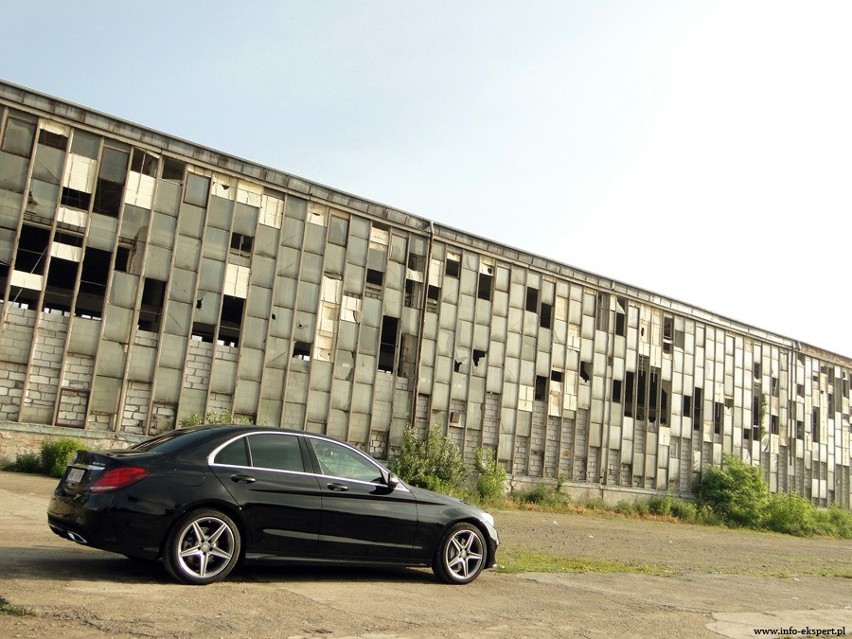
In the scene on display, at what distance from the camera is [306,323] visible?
2841 centimetres

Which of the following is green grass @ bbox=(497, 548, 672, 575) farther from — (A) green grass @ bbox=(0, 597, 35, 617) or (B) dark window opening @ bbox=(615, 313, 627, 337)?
(B) dark window opening @ bbox=(615, 313, 627, 337)

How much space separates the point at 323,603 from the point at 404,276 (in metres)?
24.9

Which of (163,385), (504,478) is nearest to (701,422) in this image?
(504,478)

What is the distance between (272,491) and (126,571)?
1.55m

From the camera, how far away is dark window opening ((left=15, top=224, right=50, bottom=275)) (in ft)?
75.4

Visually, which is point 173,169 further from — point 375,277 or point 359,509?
point 359,509

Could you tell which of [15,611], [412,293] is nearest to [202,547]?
[15,611]

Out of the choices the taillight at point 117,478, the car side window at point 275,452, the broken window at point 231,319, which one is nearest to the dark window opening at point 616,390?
the broken window at point 231,319

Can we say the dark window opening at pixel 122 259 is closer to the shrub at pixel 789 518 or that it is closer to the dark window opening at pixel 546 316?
the dark window opening at pixel 546 316

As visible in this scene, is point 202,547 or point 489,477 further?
point 489,477

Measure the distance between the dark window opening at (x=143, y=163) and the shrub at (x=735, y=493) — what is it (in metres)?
31.6

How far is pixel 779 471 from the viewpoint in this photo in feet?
152

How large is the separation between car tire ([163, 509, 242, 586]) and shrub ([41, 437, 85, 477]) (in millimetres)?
16555

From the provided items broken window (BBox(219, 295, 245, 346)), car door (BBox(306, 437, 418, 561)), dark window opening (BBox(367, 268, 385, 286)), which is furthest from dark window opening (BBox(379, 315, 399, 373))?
car door (BBox(306, 437, 418, 561))
